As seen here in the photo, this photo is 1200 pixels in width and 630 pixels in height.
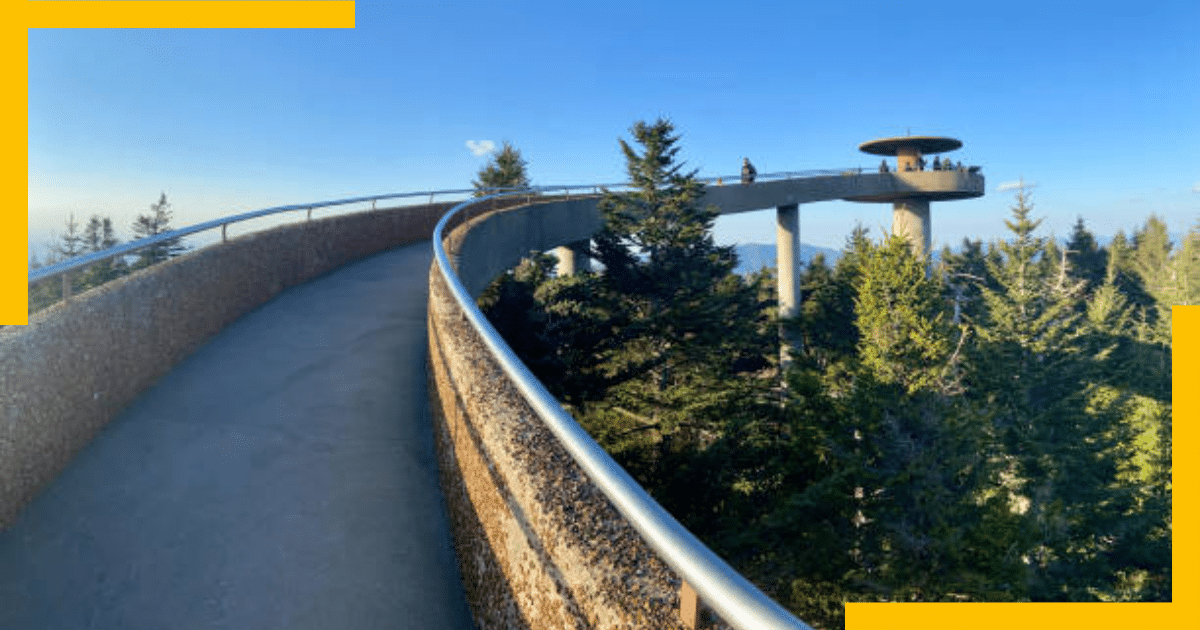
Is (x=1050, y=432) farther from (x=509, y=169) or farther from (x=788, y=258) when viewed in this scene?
(x=509, y=169)

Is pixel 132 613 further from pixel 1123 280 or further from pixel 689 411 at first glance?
pixel 1123 280

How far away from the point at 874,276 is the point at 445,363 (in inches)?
1150

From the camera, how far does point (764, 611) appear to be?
1.69m

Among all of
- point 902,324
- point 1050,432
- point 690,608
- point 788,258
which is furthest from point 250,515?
point 1050,432

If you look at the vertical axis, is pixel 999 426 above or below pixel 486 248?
below

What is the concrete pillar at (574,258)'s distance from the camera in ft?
94.5

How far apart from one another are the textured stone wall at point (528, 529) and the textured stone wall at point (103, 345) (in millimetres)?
3394

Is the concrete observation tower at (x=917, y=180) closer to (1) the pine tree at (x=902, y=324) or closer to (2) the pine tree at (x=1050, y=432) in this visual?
(2) the pine tree at (x=1050, y=432)

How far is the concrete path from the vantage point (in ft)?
13.5

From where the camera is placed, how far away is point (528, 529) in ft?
10.4

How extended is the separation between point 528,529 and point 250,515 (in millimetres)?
2932

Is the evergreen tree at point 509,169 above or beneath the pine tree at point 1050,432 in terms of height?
above

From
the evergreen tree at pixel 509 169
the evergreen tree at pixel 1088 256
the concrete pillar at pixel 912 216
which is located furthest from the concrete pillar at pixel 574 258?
the evergreen tree at pixel 1088 256

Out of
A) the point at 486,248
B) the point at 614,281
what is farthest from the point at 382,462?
the point at 614,281
